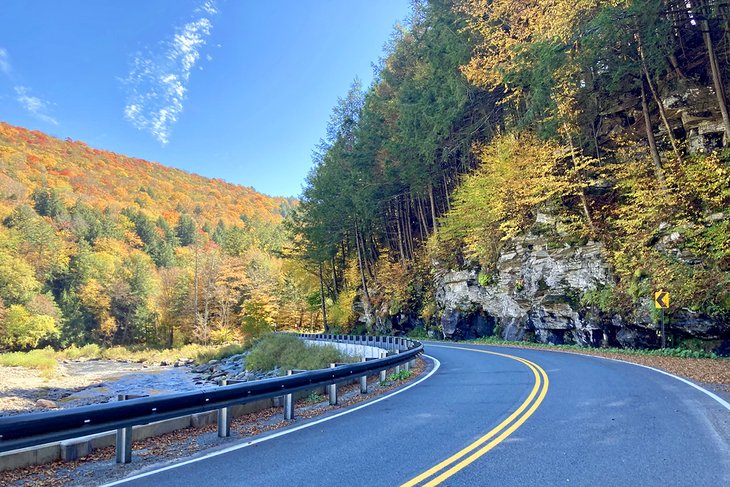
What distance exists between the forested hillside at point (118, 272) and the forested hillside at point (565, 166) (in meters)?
22.6

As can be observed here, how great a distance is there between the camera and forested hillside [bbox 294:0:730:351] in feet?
50.8

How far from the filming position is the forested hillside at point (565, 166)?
15.5m

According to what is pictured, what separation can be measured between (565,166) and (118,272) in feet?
234

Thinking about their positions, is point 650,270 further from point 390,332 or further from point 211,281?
point 211,281

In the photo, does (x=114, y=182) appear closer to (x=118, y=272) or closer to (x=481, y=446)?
(x=118, y=272)

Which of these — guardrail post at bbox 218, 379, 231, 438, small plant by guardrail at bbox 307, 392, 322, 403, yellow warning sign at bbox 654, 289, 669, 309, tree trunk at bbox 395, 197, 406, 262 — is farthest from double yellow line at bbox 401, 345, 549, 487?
tree trunk at bbox 395, 197, 406, 262

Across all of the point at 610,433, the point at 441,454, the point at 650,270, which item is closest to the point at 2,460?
the point at 441,454

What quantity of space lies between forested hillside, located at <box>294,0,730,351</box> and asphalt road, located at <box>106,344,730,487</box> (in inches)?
403

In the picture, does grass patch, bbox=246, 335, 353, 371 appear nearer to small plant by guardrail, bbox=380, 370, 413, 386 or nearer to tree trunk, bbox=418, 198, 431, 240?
small plant by guardrail, bbox=380, 370, 413, 386

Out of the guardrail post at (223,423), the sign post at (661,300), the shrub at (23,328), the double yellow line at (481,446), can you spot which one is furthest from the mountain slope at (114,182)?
the double yellow line at (481,446)

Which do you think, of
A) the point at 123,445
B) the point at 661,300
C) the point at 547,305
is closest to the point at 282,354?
the point at 547,305

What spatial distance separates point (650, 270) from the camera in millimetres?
17172

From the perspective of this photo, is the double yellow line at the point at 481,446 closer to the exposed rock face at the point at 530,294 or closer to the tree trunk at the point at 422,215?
the exposed rock face at the point at 530,294

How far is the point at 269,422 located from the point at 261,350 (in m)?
21.4
